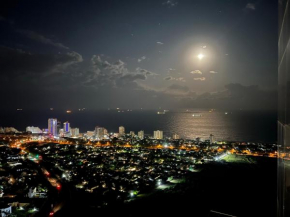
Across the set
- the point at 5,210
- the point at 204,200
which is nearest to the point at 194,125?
the point at 204,200

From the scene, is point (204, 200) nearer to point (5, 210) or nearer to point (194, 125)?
point (5, 210)

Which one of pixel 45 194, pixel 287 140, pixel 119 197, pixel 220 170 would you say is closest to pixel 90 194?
pixel 119 197

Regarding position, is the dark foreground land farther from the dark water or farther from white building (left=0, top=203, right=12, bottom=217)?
the dark water

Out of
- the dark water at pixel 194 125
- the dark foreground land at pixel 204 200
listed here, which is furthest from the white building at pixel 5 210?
the dark water at pixel 194 125

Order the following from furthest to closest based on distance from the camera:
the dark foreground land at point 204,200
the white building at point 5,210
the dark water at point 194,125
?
the dark water at point 194,125 → the dark foreground land at point 204,200 → the white building at point 5,210

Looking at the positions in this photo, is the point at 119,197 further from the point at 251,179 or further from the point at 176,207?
the point at 251,179

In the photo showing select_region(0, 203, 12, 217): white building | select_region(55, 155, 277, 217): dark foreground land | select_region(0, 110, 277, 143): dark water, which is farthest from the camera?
select_region(0, 110, 277, 143): dark water

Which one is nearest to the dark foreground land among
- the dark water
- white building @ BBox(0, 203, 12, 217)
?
white building @ BBox(0, 203, 12, 217)

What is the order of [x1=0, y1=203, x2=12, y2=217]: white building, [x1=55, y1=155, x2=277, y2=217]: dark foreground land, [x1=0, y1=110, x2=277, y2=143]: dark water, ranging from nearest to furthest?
[x1=0, y1=203, x2=12, y2=217]: white building
[x1=55, y1=155, x2=277, y2=217]: dark foreground land
[x1=0, y1=110, x2=277, y2=143]: dark water

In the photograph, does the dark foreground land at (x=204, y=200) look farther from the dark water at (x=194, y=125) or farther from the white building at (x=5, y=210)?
the dark water at (x=194, y=125)
